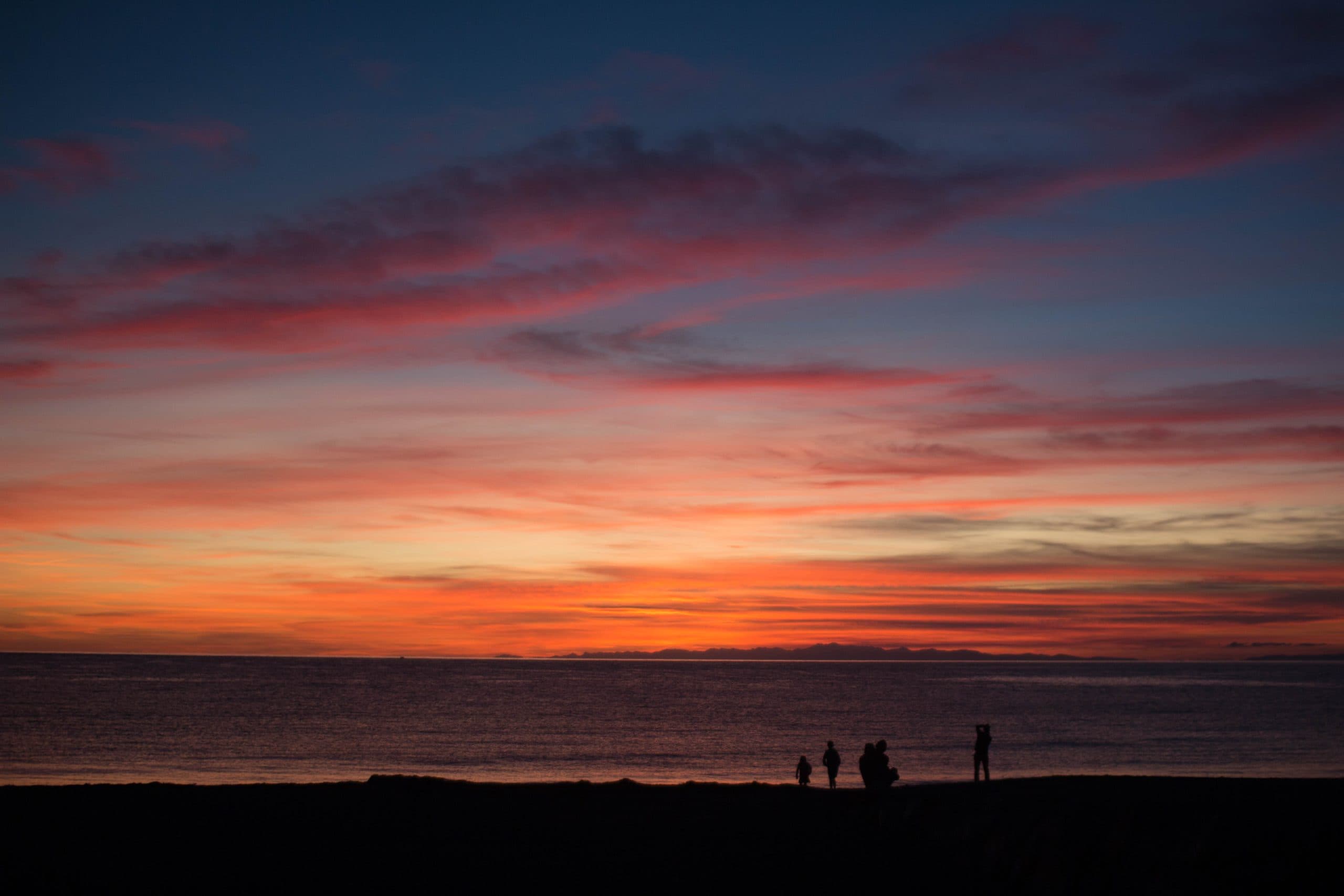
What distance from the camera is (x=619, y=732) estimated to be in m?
71.8

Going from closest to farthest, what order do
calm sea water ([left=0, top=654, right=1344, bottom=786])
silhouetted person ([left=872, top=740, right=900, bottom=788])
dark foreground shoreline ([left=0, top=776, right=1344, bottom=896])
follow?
dark foreground shoreline ([left=0, top=776, right=1344, bottom=896]) → silhouetted person ([left=872, top=740, right=900, bottom=788]) → calm sea water ([left=0, top=654, right=1344, bottom=786])

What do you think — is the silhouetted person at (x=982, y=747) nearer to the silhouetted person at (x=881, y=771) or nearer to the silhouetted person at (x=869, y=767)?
the silhouetted person at (x=881, y=771)

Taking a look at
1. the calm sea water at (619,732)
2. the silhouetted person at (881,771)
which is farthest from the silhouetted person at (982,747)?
the calm sea water at (619,732)

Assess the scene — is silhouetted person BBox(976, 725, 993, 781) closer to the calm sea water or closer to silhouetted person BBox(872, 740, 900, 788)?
silhouetted person BBox(872, 740, 900, 788)

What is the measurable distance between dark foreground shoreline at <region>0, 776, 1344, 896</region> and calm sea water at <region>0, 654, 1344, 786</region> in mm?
18022

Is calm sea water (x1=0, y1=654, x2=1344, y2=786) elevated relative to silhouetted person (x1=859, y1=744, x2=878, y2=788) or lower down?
lower down

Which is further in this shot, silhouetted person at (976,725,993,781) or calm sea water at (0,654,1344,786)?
calm sea water at (0,654,1344,786)

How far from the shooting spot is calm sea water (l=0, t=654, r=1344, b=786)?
4634 cm

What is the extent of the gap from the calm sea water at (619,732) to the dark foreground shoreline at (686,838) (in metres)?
18.0

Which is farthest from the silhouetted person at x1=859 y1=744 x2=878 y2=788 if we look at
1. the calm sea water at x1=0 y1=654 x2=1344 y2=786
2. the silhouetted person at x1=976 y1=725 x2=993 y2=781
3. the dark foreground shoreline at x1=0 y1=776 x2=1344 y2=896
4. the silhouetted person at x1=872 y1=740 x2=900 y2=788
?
the calm sea water at x1=0 y1=654 x2=1344 y2=786

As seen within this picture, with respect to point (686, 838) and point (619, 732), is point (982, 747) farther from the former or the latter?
point (619, 732)

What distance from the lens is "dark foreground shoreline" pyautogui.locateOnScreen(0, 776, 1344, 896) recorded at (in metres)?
13.9

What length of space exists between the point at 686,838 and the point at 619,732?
2092 inches

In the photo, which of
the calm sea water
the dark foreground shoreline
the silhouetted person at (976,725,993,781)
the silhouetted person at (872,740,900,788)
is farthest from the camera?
the calm sea water
